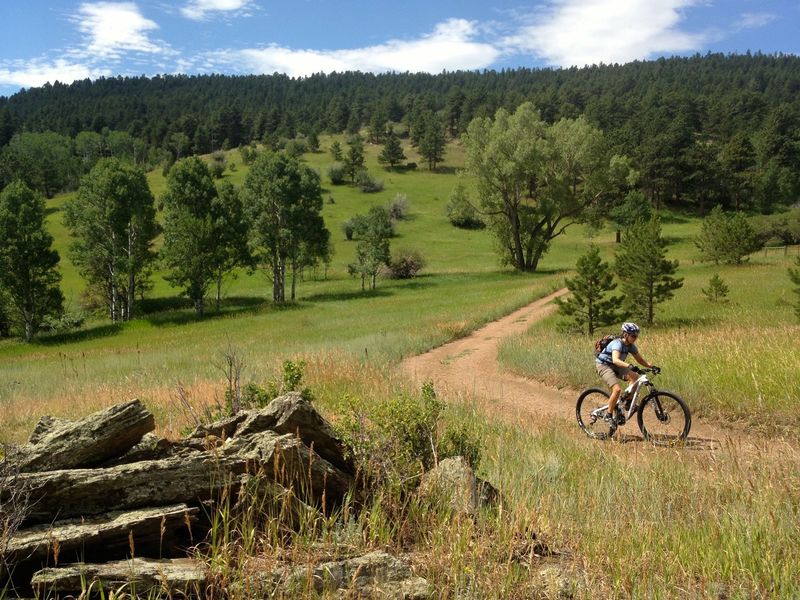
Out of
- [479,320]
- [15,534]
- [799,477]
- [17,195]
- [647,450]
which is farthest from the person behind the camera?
[17,195]

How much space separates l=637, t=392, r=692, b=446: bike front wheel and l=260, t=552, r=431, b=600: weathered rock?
6.22 m

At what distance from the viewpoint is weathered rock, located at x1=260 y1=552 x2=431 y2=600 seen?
10.9 ft

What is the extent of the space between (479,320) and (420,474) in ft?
72.9

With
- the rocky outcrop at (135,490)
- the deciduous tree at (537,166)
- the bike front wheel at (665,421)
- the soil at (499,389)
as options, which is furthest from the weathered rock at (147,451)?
the deciduous tree at (537,166)

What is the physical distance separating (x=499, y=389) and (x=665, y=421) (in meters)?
5.23

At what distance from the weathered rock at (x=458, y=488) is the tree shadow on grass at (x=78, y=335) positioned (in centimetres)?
3837

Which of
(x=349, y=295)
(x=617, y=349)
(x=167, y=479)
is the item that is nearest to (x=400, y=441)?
(x=167, y=479)

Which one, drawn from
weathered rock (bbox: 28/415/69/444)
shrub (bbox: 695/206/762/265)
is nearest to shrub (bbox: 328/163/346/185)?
shrub (bbox: 695/206/762/265)

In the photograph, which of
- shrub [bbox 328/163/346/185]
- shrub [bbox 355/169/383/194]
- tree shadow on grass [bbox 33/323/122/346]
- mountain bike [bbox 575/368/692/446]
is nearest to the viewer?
mountain bike [bbox 575/368/692/446]

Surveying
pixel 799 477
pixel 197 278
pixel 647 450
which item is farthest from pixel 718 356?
pixel 197 278

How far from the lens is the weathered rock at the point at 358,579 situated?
10.9 ft

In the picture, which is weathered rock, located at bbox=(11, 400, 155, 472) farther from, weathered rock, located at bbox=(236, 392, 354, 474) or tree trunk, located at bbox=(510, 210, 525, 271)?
tree trunk, located at bbox=(510, 210, 525, 271)

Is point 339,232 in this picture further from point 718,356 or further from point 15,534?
point 15,534

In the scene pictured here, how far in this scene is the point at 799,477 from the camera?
17.6ft
